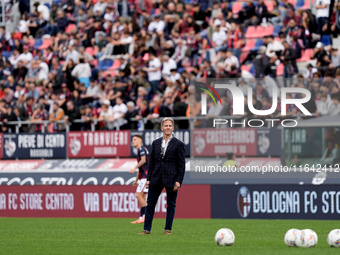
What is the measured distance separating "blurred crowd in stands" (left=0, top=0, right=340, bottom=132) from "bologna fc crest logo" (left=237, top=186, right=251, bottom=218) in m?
2.45

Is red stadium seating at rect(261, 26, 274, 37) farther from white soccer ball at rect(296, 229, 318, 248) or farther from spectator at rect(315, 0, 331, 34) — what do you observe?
white soccer ball at rect(296, 229, 318, 248)

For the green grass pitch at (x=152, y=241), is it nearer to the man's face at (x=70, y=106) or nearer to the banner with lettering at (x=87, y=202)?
the banner with lettering at (x=87, y=202)

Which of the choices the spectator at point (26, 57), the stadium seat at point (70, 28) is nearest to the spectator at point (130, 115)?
the spectator at point (26, 57)

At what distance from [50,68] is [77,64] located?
197 centimetres

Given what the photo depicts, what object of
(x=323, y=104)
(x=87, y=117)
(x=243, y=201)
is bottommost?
(x=243, y=201)

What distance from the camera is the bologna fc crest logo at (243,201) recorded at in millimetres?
23500

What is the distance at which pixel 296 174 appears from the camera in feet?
76.6

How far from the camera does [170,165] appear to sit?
15.4 m

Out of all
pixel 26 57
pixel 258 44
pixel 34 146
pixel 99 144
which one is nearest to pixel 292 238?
pixel 99 144

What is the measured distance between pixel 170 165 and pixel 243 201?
336 inches

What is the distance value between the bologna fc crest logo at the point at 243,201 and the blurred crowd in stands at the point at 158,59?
8.04 feet

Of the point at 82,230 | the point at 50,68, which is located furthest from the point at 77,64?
the point at 82,230

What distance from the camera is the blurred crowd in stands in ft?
86.0

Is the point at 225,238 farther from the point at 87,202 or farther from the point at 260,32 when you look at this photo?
the point at 260,32
